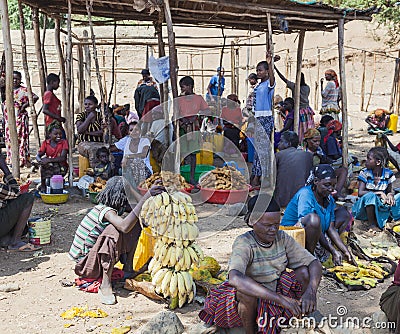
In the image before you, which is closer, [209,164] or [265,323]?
[265,323]

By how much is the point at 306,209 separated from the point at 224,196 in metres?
2.46

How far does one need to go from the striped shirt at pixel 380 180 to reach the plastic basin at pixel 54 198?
3.82 m

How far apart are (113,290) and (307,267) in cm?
170

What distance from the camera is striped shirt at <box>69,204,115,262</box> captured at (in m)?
3.88

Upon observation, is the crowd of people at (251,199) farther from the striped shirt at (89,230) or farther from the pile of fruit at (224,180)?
the pile of fruit at (224,180)

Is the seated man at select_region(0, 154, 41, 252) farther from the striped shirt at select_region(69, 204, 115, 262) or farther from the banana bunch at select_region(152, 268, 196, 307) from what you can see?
the banana bunch at select_region(152, 268, 196, 307)

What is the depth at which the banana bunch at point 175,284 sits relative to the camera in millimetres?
3680

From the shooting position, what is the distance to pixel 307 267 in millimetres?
3121

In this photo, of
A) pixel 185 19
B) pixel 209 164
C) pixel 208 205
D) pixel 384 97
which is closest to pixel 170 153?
pixel 208 205

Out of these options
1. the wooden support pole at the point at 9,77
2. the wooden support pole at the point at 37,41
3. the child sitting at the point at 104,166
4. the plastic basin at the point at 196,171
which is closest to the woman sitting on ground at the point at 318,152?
the plastic basin at the point at 196,171

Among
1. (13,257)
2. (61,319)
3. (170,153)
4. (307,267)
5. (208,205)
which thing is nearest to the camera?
(307,267)

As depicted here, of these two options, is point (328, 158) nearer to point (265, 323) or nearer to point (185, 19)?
point (185, 19)

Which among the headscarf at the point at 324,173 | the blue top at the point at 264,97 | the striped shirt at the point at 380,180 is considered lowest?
the striped shirt at the point at 380,180

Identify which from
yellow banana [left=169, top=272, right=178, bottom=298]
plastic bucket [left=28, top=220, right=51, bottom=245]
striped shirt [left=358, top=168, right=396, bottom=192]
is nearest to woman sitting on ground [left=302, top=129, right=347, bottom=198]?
striped shirt [left=358, top=168, right=396, bottom=192]
